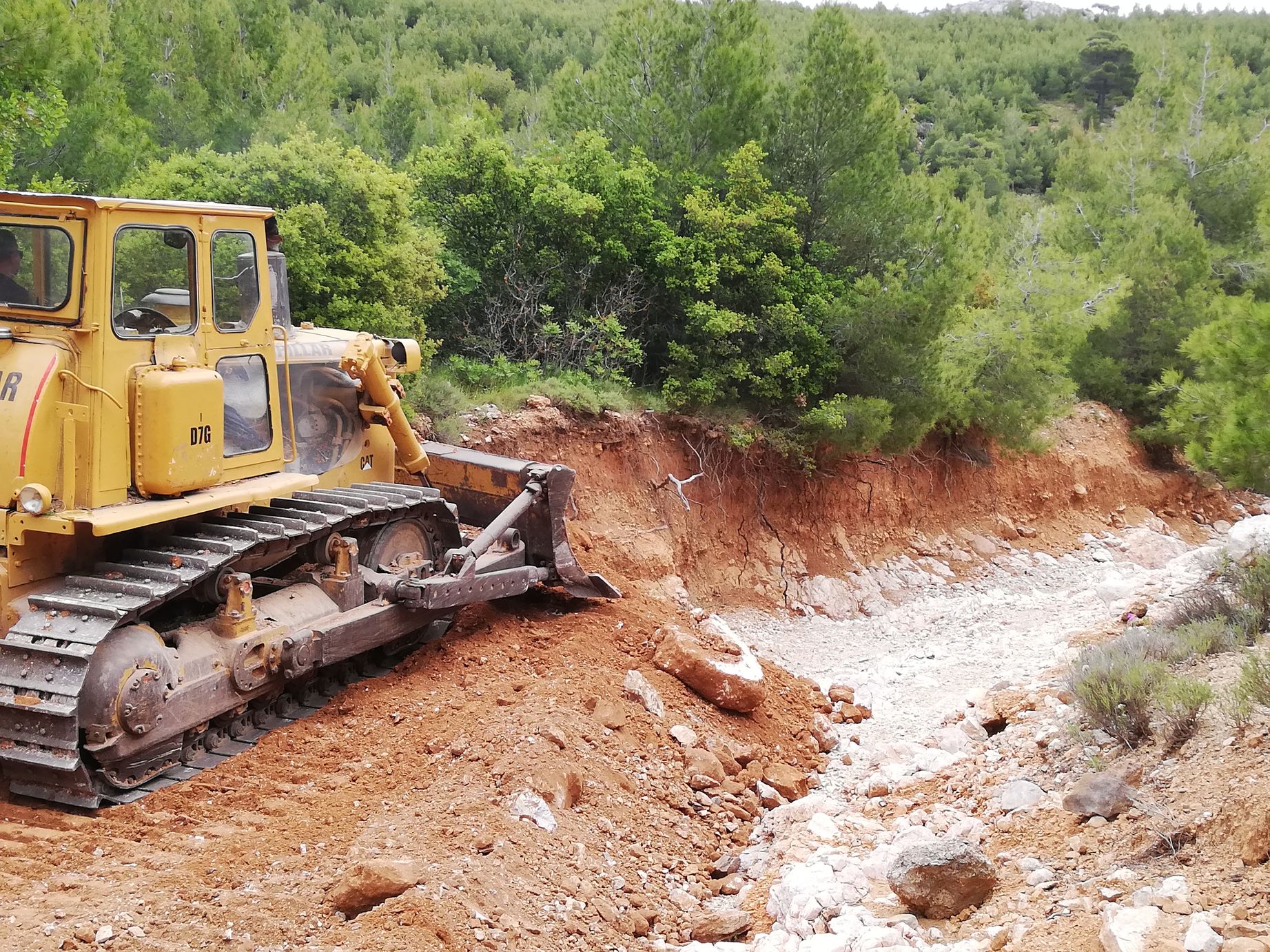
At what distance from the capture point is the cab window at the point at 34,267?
6293mm

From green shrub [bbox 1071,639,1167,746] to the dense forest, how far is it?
11.5ft

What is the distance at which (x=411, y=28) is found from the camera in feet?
159

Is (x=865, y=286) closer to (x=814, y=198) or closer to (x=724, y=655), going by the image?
(x=814, y=198)

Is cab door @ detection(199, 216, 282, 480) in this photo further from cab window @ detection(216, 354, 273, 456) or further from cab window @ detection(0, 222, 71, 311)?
cab window @ detection(0, 222, 71, 311)

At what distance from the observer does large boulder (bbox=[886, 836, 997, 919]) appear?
5789mm

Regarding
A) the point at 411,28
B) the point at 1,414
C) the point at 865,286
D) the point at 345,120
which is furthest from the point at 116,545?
the point at 411,28

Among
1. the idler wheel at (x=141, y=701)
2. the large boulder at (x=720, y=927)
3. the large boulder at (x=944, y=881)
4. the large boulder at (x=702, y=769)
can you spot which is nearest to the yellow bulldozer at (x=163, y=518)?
the idler wheel at (x=141, y=701)

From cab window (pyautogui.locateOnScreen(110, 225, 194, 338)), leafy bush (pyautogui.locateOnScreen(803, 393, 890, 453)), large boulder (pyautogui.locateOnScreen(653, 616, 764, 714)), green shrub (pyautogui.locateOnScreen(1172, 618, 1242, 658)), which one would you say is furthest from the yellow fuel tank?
leafy bush (pyautogui.locateOnScreen(803, 393, 890, 453))

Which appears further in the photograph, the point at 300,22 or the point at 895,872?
the point at 300,22

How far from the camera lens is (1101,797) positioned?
6.37 m

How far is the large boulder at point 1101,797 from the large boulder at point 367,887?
A: 148 inches

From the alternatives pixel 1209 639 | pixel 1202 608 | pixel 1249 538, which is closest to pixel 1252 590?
pixel 1202 608

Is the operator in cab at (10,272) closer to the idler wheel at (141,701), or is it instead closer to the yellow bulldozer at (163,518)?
the yellow bulldozer at (163,518)

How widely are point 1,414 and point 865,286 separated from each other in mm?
12104
